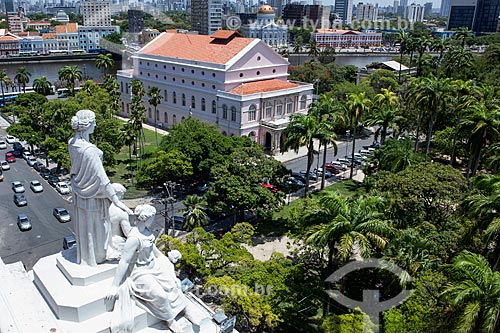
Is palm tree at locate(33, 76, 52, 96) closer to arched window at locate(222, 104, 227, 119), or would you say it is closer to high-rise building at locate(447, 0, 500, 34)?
arched window at locate(222, 104, 227, 119)

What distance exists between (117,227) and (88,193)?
1.47 metres

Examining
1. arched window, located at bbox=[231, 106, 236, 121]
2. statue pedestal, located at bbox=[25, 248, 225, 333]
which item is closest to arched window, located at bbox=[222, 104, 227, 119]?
arched window, located at bbox=[231, 106, 236, 121]

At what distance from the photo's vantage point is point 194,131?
3809cm

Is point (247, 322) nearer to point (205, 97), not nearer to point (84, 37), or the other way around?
point (205, 97)

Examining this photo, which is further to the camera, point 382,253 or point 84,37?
point 84,37

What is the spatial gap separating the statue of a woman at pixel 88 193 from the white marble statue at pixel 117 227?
0.17 meters

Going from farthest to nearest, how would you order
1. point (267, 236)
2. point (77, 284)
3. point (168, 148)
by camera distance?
point (168, 148) < point (267, 236) < point (77, 284)

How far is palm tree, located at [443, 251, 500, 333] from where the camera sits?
38.8ft

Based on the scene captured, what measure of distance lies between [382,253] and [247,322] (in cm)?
689

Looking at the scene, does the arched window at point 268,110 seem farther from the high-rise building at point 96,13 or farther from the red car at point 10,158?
the high-rise building at point 96,13

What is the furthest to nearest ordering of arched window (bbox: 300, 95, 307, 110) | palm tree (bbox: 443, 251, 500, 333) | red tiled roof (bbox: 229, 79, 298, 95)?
arched window (bbox: 300, 95, 307, 110) < red tiled roof (bbox: 229, 79, 298, 95) < palm tree (bbox: 443, 251, 500, 333)

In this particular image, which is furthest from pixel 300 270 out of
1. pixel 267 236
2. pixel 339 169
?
pixel 339 169

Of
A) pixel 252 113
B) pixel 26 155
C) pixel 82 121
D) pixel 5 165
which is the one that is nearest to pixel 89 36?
pixel 26 155

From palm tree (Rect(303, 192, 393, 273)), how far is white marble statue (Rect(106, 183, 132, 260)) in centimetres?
915
